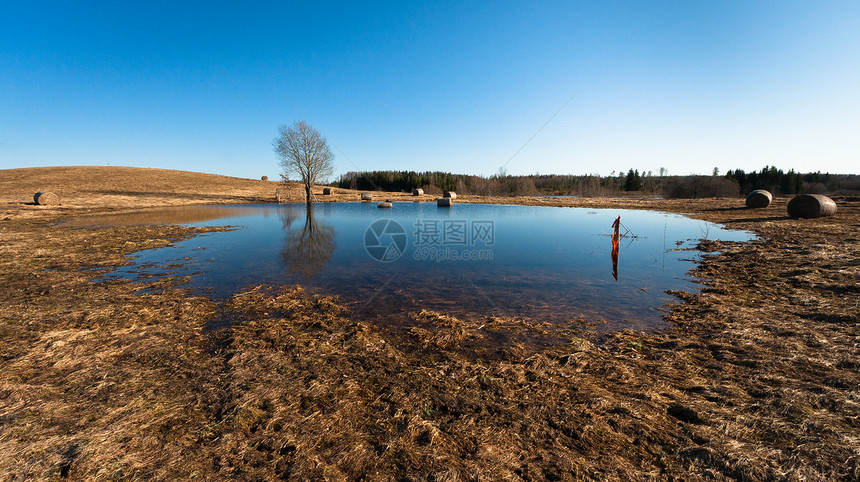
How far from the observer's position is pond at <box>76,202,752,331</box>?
28.5 feet

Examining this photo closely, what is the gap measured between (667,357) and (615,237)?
908 cm

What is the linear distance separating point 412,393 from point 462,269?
8.09 m

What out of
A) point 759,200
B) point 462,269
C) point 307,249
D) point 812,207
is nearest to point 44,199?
point 307,249

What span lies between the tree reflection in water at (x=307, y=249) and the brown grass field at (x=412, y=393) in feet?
11.9

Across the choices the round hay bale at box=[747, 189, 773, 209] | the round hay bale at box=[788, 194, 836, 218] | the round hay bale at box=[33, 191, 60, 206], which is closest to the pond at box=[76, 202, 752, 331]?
the round hay bale at box=[788, 194, 836, 218]

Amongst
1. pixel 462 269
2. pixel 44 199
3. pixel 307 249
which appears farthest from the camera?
pixel 44 199

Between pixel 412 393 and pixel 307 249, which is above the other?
pixel 307 249

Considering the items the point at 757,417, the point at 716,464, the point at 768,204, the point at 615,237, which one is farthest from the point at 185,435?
the point at 768,204

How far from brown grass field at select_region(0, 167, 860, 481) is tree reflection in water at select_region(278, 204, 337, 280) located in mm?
3622

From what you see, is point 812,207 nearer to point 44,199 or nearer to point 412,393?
point 412,393

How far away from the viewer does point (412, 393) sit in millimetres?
4688

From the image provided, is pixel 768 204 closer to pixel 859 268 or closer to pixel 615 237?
pixel 859 268

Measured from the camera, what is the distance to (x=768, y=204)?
1468 inches

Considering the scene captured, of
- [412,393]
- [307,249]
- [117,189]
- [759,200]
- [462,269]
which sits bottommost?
[412,393]
